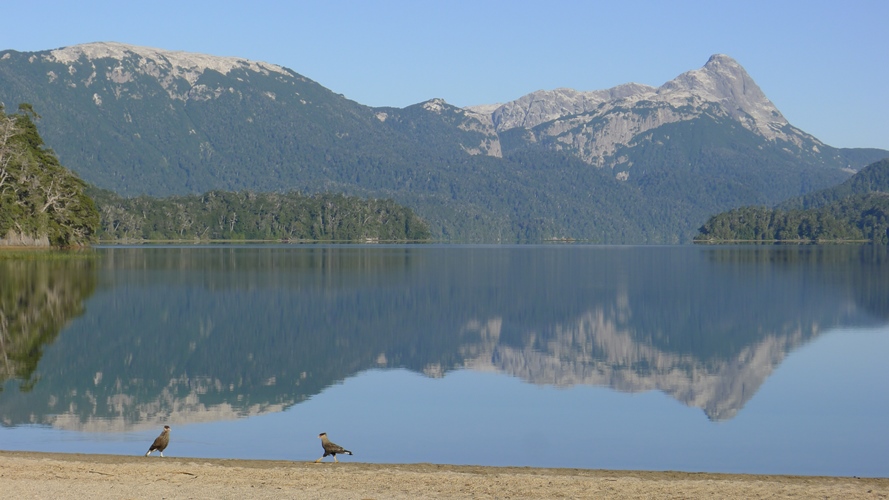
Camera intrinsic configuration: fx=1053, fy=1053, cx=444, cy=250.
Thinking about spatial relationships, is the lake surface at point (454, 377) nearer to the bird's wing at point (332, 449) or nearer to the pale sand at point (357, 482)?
the bird's wing at point (332, 449)

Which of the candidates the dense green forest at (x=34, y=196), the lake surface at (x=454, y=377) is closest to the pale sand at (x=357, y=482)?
the lake surface at (x=454, y=377)

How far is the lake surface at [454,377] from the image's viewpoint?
960 inches

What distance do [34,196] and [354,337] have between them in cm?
9251

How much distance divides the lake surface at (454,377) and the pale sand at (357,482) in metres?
2.53

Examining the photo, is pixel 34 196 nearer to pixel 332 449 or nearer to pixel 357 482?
pixel 332 449

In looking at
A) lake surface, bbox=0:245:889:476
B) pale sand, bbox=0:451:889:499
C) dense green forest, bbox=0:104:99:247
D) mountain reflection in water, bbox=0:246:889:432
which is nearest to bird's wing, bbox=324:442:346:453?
pale sand, bbox=0:451:889:499

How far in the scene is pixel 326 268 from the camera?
4513 inches

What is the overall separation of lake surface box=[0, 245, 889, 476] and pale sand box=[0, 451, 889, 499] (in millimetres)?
2525

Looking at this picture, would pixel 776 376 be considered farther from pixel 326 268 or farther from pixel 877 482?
pixel 326 268

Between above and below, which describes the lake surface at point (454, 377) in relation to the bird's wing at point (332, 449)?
below

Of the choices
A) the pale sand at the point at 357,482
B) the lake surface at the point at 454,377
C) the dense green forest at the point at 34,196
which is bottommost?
the lake surface at the point at 454,377

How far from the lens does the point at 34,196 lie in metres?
127

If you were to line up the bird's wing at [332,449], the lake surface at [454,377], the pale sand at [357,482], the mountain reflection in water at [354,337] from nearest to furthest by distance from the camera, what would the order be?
1. the pale sand at [357,482]
2. the bird's wing at [332,449]
3. the lake surface at [454,377]
4. the mountain reflection in water at [354,337]

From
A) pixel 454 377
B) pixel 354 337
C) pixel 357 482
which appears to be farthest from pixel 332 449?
pixel 354 337
